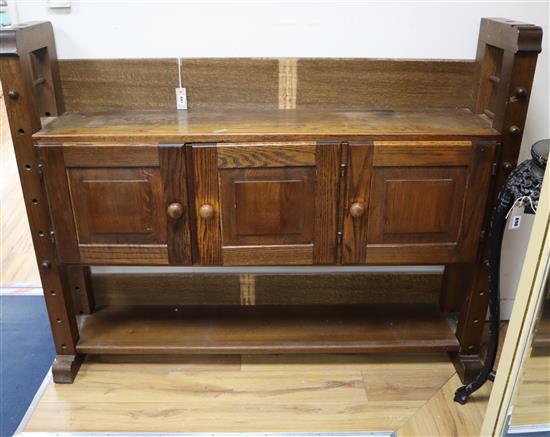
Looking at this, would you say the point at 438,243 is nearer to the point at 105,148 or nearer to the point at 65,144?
the point at 105,148

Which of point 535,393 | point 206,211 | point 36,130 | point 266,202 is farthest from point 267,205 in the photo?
point 535,393

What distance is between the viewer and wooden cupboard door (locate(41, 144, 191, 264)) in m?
1.41

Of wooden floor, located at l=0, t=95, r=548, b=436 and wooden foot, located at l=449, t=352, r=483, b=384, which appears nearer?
wooden floor, located at l=0, t=95, r=548, b=436

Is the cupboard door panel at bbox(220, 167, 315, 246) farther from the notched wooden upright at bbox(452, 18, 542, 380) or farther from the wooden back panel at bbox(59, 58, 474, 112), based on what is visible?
the notched wooden upright at bbox(452, 18, 542, 380)

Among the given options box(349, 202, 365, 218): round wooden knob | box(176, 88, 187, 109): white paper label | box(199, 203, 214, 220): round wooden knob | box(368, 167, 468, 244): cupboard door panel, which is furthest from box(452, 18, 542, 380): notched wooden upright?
box(176, 88, 187, 109): white paper label

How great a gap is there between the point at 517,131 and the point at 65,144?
121 centimetres

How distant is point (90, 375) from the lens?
5.75 ft

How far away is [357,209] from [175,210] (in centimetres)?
50

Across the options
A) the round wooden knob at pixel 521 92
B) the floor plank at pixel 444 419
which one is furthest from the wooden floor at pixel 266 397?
the round wooden knob at pixel 521 92

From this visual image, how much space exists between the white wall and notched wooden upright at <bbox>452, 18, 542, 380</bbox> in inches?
3.9

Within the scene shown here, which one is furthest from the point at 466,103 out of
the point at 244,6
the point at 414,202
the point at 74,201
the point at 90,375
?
the point at 90,375

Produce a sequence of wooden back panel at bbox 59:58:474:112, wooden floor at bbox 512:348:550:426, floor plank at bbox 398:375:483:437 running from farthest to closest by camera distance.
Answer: wooden back panel at bbox 59:58:474:112
floor plank at bbox 398:375:483:437
wooden floor at bbox 512:348:550:426

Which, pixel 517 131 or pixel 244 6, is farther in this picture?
pixel 244 6

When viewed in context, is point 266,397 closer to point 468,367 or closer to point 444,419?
point 444,419
